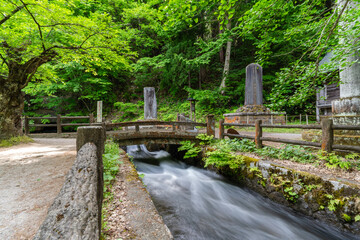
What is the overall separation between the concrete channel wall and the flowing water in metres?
2.51

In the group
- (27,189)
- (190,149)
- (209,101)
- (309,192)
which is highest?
(209,101)

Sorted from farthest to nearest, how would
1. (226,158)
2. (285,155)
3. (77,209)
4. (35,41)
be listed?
(35,41) → (226,158) → (285,155) → (77,209)

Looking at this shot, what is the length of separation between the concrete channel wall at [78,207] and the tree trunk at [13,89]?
616cm

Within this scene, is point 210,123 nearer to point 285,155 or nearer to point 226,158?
point 226,158

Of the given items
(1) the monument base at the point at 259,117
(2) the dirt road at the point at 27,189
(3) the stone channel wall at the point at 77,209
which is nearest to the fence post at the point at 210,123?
(2) the dirt road at the point at 27,189

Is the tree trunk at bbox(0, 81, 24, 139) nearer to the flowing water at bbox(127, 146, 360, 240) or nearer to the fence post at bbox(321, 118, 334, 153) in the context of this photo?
the flowing water at bbox(127, 146, 360, 240)

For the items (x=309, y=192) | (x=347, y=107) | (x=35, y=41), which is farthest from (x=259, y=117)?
(x=35, y=41)

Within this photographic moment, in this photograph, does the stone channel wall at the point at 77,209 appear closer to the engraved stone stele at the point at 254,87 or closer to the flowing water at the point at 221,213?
the flowing water at the point at 221,213

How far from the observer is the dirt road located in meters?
1.62

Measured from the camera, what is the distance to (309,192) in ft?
10.3

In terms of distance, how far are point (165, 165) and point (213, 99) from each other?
8970 millimetres

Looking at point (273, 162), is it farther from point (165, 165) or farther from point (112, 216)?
point (165, 165)

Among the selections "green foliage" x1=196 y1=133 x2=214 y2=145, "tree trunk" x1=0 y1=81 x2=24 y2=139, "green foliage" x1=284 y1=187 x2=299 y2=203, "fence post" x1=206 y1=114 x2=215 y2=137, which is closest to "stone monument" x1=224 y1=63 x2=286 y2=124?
"fence post" x1=206 y1=114 x2=215 y2=137

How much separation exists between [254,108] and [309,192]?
353 inches
